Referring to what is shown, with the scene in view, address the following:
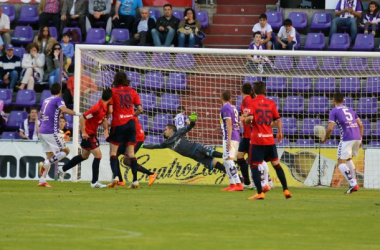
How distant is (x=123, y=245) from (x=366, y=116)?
15190 mm

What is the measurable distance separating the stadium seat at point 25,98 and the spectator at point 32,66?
0.98 feet

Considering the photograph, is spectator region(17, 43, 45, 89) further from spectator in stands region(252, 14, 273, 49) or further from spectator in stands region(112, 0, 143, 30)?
spectator in stands region(252, 14, 273, 49)

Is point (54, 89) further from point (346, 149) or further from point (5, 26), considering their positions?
point (5, 26)

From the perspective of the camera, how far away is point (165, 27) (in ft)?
89.9

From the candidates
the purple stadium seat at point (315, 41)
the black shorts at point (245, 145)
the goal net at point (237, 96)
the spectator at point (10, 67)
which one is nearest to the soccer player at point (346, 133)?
the black shorts at point (245, 145)

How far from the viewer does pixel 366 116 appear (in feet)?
77.3

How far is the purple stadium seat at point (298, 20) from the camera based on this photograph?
92.7ft

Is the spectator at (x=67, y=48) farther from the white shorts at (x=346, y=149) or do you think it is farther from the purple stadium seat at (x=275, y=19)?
the white shorts at (x=346, y=149)

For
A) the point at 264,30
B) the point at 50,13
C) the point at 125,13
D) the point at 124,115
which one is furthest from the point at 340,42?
the point at 124,115

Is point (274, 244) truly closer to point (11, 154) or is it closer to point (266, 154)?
point (266, 154)

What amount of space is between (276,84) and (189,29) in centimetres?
438

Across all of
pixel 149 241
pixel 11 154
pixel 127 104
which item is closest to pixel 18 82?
pixel 11 154

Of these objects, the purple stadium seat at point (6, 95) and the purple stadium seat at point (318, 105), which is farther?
the purple stadium seat at point (6, 95)

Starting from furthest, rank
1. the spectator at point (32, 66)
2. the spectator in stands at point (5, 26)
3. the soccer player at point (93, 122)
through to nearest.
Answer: the spectator in stands at point (5, 26) < the spectator at point (32, 66) < the soccer player at point (93, 122)
